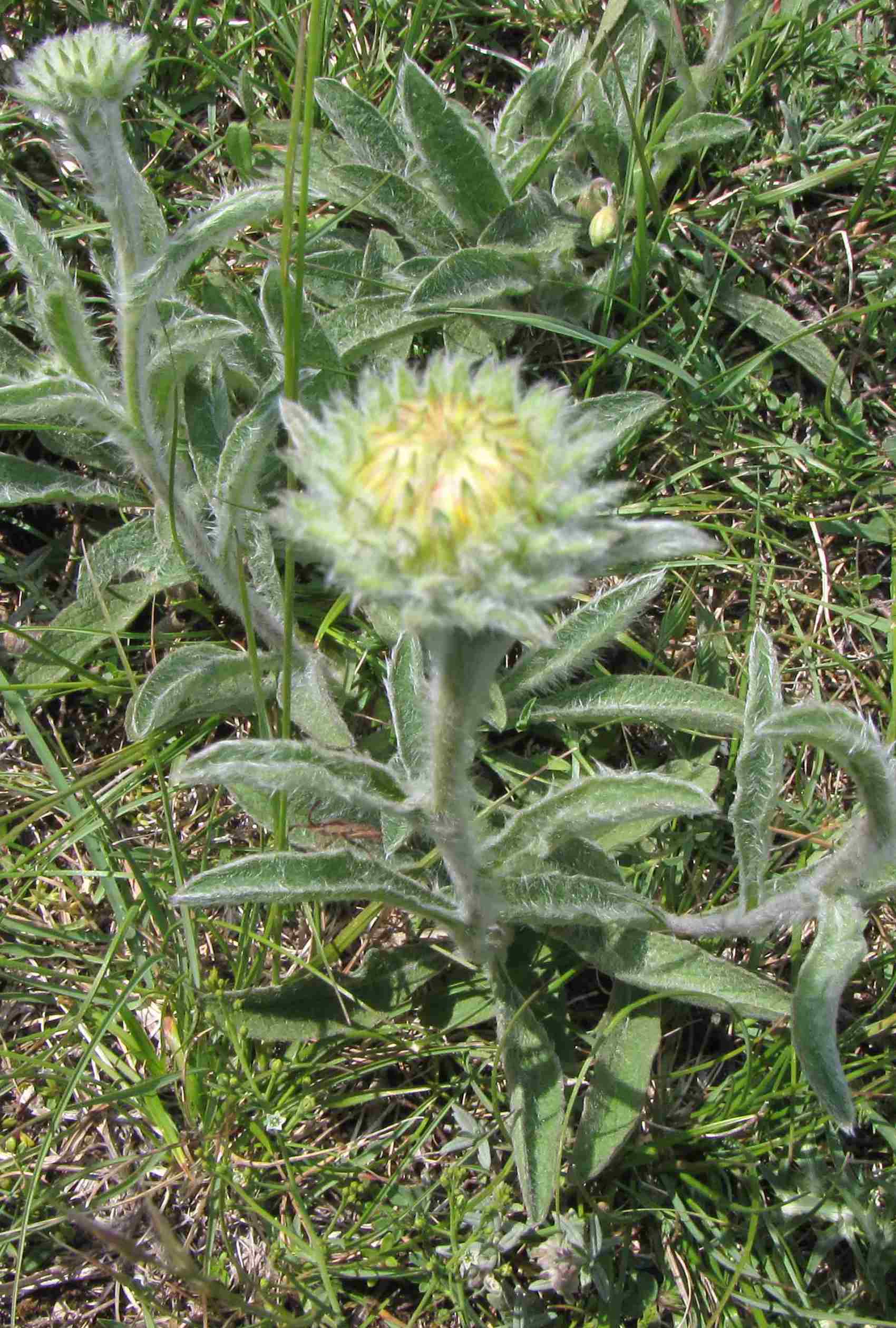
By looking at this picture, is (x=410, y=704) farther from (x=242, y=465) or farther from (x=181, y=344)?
(x=181, y=344)

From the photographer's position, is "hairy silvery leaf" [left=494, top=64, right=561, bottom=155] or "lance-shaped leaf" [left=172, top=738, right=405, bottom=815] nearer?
"lance-shaped leaf" [left=172, top=738, right=405, bottom=815]

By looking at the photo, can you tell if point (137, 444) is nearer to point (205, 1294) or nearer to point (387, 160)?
point (387, 160)

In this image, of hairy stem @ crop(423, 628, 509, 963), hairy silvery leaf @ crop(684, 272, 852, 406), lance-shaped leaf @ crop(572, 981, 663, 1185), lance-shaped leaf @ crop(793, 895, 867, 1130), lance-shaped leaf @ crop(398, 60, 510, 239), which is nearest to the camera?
hairy stem @ crop(423, 628, 509, 963)

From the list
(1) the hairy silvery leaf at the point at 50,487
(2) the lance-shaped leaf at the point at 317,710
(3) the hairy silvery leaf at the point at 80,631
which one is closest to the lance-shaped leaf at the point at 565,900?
(2) the lance-shaped leaf at the point at 317,710

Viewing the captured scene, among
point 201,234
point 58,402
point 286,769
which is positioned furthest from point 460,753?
point 201,234

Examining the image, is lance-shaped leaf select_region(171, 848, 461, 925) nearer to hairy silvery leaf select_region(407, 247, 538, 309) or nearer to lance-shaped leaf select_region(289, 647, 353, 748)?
lance-shaped leaf select_region(289, 647, 353, 748)

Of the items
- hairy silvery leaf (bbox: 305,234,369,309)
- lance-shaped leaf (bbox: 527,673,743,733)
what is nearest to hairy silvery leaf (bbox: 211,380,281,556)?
hairy silvery leaf (bbox: 305,234,369,309)

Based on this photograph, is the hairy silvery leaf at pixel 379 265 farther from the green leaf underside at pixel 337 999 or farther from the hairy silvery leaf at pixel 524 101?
the green leaf underside at pixel 337 999
